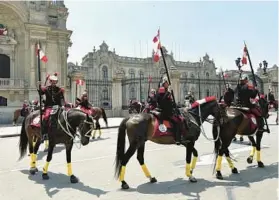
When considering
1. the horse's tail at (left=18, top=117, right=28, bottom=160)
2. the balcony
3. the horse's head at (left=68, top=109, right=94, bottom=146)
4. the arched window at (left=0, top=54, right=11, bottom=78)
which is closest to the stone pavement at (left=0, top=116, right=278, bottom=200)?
the horse's tail at (left=18, top=117, right=28, bottom=160)

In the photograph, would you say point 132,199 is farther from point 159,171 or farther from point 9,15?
point 9,15

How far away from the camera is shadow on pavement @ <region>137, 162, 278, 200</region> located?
18.5 feet

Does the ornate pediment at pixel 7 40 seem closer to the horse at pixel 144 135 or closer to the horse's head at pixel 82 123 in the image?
the horse's head at pixel 82 123

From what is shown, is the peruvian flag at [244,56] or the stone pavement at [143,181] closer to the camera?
the stone pavement at [143,181]

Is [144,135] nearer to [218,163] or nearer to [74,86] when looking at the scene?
[218,163]

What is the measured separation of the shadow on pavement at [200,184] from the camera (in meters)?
5.65

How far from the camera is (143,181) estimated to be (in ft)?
20.9

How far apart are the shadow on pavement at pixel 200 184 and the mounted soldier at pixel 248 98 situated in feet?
4.94

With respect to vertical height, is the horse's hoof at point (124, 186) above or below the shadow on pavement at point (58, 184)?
above

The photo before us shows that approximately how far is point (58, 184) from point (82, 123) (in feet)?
4.63

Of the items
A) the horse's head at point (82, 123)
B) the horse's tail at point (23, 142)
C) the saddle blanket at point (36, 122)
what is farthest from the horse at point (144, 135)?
the horse's tail at point (23, 142)

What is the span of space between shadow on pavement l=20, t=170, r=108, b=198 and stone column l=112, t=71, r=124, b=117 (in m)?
20.9

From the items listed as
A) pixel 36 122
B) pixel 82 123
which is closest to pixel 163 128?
pixel 82 123

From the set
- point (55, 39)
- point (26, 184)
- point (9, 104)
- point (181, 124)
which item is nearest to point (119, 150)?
point (181, 124)
